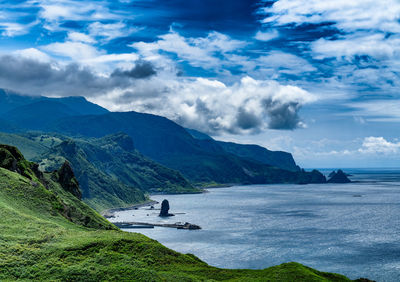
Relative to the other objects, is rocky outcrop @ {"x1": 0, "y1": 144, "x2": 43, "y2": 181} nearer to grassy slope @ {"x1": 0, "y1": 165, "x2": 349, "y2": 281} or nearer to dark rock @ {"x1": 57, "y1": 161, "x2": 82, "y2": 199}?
dark rock @ {"x1": 57, "y1": 161, "x2": 82, "y2": 199}

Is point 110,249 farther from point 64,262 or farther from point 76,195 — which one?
point 76,195

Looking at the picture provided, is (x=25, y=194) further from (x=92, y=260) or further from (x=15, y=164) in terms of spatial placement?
(x=92, y=260)

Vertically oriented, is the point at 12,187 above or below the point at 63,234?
above

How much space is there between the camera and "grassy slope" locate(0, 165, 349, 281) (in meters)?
60.8

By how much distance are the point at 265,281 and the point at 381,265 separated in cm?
14105

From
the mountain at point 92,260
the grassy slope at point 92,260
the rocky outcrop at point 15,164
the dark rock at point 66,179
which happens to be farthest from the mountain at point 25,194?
the dark rock at point 66,179

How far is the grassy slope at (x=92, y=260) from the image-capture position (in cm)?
6084

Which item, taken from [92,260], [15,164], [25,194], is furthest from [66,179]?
[92,260]

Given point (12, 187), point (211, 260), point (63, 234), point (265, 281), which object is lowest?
point (211, 260)

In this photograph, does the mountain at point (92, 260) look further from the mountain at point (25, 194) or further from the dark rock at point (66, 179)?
the dark rock at point (66, 179)

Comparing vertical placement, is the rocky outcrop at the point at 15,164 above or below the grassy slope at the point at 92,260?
above

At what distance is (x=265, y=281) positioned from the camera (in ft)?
218

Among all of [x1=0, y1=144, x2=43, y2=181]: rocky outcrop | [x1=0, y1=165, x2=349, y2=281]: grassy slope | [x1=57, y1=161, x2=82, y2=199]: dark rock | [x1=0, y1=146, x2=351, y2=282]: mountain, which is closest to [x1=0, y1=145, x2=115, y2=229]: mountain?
[x1=0, y1=144, x2=43, y2=181]: rocky outcrop

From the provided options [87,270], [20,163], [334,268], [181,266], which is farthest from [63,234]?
[334,268]
